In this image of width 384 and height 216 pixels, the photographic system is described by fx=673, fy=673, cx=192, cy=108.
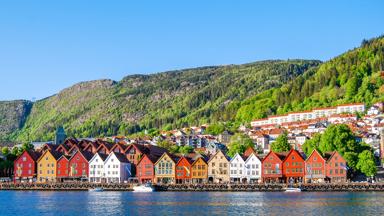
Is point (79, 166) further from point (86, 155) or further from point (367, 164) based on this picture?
point (367, 164)

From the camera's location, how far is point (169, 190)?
118 meters

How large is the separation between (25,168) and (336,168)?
63.0m

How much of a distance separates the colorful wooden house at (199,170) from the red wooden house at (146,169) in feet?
25.6

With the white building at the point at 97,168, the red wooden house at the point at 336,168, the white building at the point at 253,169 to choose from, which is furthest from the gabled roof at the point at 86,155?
the red wooden house at the point at 336,168

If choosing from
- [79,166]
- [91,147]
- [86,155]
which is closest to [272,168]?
[86,155]

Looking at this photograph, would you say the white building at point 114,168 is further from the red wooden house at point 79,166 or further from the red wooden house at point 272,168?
the red wooden house at point 272,168

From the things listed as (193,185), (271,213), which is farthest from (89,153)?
(271,213)

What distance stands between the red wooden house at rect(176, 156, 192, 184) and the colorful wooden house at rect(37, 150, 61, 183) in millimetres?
25337

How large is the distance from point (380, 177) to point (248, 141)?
60261 millimetres

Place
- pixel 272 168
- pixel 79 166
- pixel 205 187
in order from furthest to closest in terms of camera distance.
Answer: pixel 79 166, pixel 272 168, pixel 205 187

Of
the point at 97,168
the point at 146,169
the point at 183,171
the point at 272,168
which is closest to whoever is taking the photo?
the point at 272,168

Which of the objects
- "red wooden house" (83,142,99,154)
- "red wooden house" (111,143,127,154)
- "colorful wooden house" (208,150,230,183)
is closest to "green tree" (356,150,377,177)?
"colorful wooden house" (208,150,230,183)

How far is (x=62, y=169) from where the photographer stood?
13438 cm

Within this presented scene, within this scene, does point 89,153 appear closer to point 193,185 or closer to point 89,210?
point 193,185
